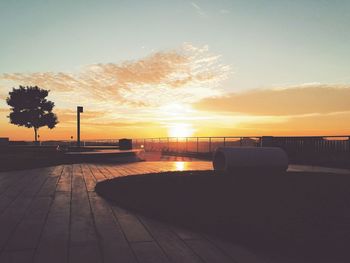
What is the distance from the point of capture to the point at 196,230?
13.1ft

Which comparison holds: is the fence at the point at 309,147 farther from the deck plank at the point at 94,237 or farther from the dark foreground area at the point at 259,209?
the deck plank at the point at 94,237

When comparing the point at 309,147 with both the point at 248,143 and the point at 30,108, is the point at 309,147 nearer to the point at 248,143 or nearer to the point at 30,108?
the point at 248,143

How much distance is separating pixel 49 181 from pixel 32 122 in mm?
36498

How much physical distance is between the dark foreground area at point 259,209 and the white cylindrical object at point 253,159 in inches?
54.3

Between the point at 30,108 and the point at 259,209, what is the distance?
4296 centimetres

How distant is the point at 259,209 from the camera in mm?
4652


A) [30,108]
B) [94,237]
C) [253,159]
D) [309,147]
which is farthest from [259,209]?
[30,108]

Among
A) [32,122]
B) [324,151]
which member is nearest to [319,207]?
[324,151]

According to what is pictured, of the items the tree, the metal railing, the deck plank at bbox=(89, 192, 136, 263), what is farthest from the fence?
the tree

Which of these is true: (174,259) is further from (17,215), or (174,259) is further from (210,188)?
(210,188)

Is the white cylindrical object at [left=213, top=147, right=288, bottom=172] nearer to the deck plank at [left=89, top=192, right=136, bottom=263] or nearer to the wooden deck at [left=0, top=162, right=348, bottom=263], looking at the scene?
the wooden deck at [left=0, top=162, right=348, bottom=263]

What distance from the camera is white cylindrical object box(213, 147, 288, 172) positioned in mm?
9031

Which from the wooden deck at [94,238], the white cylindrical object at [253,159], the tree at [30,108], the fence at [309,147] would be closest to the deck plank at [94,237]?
the wooden deck at [94,238]

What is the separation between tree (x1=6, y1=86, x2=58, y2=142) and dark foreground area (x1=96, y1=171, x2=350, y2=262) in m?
38.2
